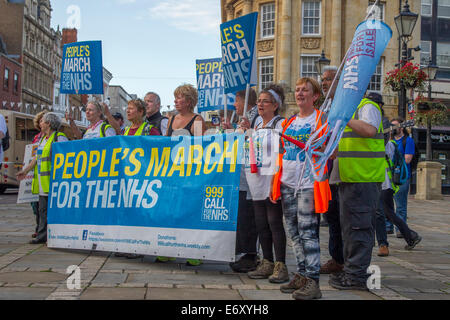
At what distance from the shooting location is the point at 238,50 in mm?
6258

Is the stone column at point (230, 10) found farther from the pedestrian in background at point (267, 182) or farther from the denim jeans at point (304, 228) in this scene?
the denim jeans at point (304, 228)

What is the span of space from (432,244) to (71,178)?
226 inches

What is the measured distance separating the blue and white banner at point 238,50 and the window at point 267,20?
85.0 ft

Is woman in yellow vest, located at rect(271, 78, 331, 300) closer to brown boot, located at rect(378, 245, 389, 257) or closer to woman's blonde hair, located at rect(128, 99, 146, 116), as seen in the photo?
woman's blonde hair, located at rect(128, 99, 146, 116)

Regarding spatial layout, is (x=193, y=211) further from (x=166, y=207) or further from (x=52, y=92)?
(x=52, y=92)

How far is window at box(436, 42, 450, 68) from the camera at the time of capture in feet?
108

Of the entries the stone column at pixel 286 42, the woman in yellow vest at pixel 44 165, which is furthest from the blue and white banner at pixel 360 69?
the stone column at pixel 286 42

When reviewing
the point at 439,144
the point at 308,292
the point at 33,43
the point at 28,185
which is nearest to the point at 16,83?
the point at 33,43

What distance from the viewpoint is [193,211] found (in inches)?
224

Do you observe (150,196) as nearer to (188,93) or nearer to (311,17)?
(188,93)

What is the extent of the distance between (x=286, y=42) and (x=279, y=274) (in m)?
26.4

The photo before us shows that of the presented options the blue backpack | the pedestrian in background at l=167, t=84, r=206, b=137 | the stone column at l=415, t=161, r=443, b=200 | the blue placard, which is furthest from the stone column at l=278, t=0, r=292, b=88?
the pedestrian in background at l=167, t=84, r=206, b=137

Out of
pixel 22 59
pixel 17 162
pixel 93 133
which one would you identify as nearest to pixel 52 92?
pixel 22 59

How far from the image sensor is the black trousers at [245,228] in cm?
598
